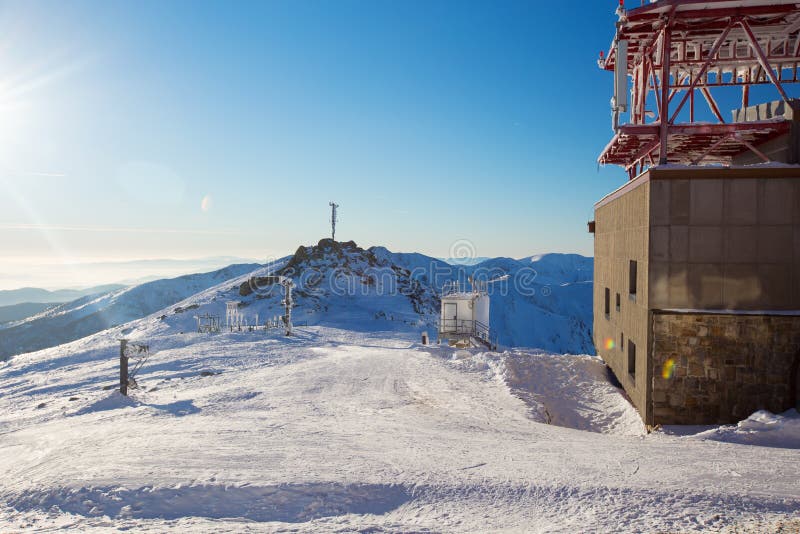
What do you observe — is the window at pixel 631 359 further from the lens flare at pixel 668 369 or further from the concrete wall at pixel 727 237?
the concrete wall at pixel 727 237

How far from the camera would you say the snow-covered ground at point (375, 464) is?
5422 millimetres

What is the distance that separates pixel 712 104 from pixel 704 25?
3.06 meters

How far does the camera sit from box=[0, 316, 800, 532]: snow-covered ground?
213 inches

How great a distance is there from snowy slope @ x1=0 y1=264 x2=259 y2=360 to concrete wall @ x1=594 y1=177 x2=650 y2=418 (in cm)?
9434

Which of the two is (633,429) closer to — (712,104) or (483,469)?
(483,469)

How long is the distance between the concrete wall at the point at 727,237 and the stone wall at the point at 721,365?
17.6 inches

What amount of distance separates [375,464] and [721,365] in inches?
368

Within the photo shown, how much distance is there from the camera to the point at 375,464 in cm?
711

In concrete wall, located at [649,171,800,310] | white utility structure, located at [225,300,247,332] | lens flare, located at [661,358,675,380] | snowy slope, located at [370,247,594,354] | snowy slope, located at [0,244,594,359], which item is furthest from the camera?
snowy slope, located at [370,247,594,354]

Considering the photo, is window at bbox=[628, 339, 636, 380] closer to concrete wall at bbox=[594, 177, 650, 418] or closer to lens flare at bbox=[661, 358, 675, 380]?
A: concrete wall at bbox=[594, 177, 650, 418]

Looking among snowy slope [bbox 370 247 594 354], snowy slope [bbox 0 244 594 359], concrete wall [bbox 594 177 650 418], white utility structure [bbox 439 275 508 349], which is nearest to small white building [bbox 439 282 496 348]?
white utility structure [bbox 439 275 508 349]

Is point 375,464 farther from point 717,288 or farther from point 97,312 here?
point 97,312

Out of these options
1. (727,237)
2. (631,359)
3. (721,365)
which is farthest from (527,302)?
(727,237)

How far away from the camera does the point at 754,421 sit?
10156mm
